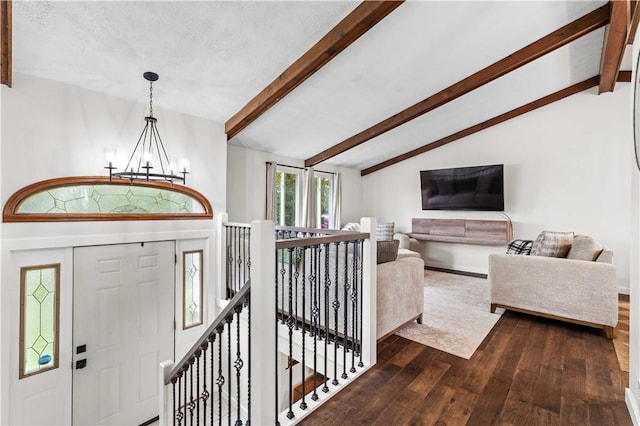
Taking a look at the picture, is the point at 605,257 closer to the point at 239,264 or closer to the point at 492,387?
the point at 492,387

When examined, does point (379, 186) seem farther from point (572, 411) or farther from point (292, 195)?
point (572, 411)

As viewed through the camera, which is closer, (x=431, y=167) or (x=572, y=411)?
(x=572, y=411)

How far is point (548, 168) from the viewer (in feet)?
17.8

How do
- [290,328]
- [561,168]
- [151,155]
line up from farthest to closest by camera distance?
[561,168] → [151,155] → [290,328]

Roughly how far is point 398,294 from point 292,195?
3.80m

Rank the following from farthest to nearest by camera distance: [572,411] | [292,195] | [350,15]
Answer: [292,195] < [350,15] < [572,411]

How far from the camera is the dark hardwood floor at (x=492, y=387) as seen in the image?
188 cm

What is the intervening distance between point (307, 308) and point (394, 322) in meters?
0.87

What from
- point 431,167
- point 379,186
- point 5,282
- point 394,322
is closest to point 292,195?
point 379,186

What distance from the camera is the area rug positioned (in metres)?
2.95

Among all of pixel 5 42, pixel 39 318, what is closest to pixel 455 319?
pixel 39 318

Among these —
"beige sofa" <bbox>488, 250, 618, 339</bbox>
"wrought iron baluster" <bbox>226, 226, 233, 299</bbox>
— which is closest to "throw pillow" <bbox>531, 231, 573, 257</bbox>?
"beige sofa" <bbox>488, 250, 618, 339</bbox>

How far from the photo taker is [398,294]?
117 inches

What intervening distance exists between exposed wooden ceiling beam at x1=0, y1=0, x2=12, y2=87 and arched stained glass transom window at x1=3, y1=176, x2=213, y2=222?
95 centimetres
